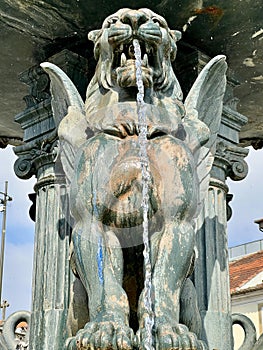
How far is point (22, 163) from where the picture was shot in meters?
4.88

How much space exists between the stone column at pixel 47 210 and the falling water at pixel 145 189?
697mm

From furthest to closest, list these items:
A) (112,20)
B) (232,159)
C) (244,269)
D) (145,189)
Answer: (244,269), (232,159), (112,20), (145,189)

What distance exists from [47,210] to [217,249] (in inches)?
41.3

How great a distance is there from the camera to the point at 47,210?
179 inches

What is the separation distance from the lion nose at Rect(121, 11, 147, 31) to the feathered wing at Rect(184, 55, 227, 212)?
0.54m

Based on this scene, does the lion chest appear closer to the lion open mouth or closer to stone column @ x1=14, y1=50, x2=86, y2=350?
the lion open mouth

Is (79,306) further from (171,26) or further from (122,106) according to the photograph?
(171,26)

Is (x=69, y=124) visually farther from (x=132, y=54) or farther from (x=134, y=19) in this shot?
(x=134, y=19)

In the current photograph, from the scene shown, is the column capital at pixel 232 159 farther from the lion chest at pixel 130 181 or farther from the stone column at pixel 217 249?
the lion chest at pixel 130 181

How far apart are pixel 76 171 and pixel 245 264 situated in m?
19.4

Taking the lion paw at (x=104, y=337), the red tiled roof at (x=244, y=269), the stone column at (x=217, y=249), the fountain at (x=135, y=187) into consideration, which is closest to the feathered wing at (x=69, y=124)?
the fountain at (x=135, y=187)

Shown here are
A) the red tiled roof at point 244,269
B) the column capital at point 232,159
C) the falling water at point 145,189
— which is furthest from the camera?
the red tiled roof at point 244,269

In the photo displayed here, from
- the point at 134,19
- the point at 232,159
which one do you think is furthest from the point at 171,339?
the point at 232,159

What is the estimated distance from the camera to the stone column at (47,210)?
169 inches
